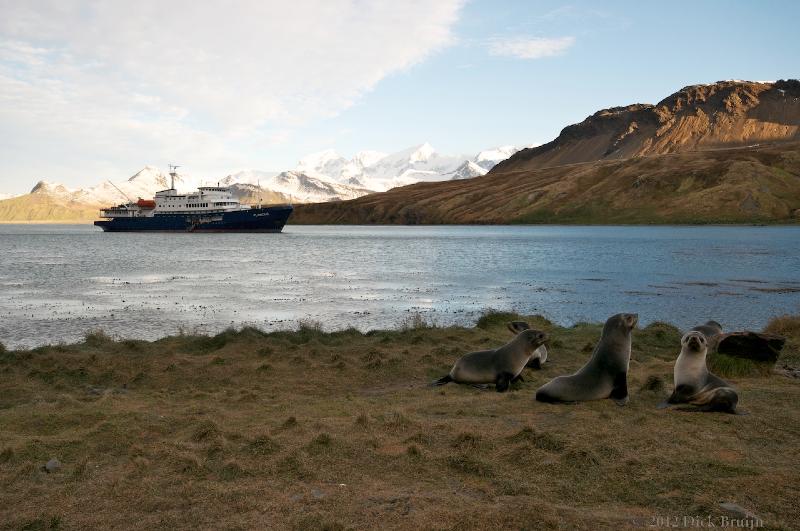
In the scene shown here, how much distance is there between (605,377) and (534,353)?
3146mm

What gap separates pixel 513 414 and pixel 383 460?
3350 mm

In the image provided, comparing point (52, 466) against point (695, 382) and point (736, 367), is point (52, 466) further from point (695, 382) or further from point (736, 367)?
point (736, 367)

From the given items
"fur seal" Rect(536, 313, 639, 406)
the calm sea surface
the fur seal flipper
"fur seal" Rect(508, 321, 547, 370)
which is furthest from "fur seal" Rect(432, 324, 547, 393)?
the calm sea surface

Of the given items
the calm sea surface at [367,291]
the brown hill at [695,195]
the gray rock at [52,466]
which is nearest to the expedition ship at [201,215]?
the calm sea surface at [367,291]

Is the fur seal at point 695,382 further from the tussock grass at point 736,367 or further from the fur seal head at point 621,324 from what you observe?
the tussock grass at point 736,367

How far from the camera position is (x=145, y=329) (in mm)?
25719

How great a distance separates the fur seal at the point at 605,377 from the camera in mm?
12133

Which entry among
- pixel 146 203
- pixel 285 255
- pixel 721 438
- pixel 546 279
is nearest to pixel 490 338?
pixel 721 438

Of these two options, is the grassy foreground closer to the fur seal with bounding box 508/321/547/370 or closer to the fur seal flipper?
the fur seal flipper

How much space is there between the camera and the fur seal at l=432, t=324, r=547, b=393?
45.1ft

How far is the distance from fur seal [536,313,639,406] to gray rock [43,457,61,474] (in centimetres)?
808

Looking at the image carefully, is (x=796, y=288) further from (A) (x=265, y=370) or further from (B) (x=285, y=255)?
(B) (x=285, y=255)

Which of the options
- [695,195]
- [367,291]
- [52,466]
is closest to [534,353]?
[52,466]

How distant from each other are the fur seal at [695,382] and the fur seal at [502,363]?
9.11 feet
